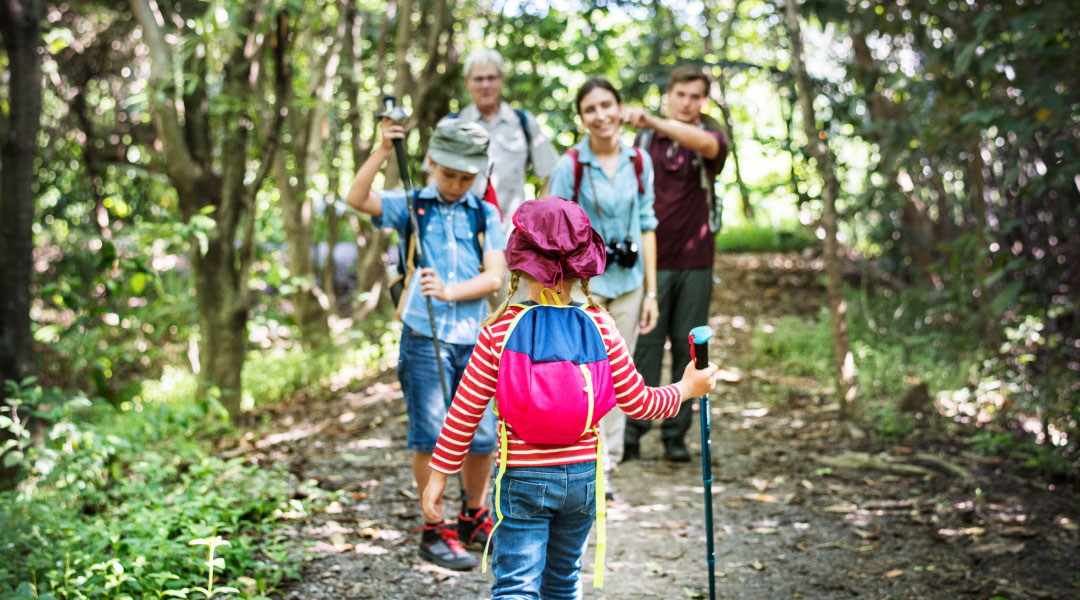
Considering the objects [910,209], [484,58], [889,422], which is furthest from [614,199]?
[910,209]

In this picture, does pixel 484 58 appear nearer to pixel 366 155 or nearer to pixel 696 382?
pixel 696 382

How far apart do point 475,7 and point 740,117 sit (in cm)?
595

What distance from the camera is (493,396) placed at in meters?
2.67

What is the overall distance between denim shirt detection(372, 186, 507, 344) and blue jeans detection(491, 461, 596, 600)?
53.0 inches

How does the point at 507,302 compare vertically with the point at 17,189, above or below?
below

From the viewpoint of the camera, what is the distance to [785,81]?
7379 mm

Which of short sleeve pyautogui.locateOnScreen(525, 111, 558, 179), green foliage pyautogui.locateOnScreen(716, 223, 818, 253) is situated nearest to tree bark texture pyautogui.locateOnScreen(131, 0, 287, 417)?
short sleeve pyautogui.locateOnScreen(525, 111, 558, 179)

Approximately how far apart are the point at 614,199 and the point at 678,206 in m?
0.68

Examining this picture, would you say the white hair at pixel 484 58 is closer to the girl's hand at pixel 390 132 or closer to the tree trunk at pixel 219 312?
the girl's hand at pixel 390 132

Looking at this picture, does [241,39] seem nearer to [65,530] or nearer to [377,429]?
[377,429]

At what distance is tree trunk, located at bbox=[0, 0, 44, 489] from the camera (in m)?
5.35

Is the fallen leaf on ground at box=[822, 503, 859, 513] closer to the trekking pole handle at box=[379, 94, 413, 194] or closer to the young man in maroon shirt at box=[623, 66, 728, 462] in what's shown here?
Answer: the young man in maroon shirt at box=[623, 66, 728, 462]

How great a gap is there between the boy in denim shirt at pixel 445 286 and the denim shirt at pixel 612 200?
753 mm

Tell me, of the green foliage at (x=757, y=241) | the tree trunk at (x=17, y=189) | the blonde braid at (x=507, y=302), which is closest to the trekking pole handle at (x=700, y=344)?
the blonde braid at (x=507, y=302)
